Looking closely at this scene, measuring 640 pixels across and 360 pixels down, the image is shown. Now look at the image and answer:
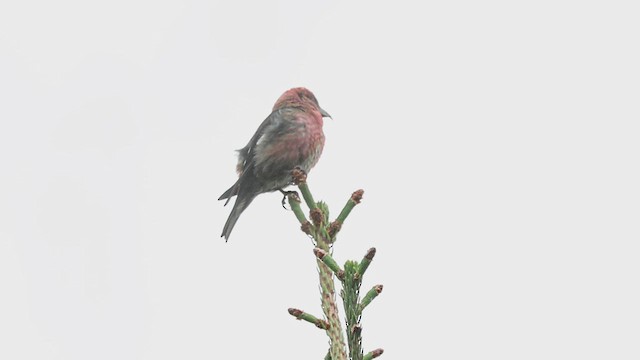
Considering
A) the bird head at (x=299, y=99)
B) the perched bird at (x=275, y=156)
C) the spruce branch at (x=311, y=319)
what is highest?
the bird head at (x=299, y=99)

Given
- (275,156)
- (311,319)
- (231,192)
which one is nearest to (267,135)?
(275,156)

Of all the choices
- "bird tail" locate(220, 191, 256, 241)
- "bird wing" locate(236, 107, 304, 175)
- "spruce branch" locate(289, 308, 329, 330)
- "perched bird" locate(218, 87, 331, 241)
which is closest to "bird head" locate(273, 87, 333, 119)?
"bird wing" locate(236, 107, 304, 175)

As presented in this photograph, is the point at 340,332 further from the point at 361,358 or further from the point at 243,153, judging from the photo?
the point at 243,153

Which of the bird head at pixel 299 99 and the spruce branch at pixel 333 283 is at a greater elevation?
the bird head at pixel 299 99

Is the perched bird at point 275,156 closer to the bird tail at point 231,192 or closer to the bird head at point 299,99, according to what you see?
the bird tail at point 231,192

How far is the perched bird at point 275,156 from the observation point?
6.20 metres

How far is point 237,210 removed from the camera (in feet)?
20.4

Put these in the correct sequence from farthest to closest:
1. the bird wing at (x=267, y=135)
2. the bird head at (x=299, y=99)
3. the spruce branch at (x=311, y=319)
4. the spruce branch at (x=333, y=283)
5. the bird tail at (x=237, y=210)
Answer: the bird head at (x=299, y=99) < the bird wing at (x=267, y=135) < the bird tail at (x=237, y=210) < the spruce branch at (x=311, y=319) < the spruce branch at (x=333, y=283)

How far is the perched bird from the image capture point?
6195mm

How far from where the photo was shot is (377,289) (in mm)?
2418

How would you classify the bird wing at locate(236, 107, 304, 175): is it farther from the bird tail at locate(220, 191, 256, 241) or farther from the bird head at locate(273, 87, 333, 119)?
the bird tail at locate(220, 191, 256, 241)

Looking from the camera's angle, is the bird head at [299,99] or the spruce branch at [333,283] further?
the bird head at [299,99]

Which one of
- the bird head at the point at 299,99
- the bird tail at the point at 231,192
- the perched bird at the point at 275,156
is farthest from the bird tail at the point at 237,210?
the bird head at the point at 299,99

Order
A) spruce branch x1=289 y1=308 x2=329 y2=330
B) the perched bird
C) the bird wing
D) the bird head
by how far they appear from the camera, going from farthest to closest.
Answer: the bird head, the bird wing, the perched bird, spruce branch x1=289 y1=308 x2=329 y2=330
